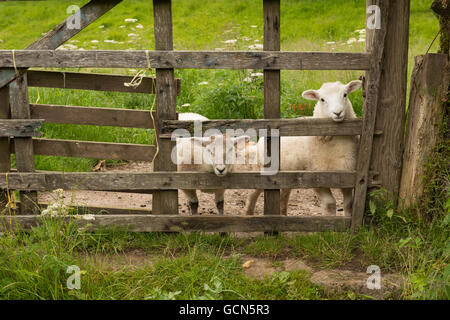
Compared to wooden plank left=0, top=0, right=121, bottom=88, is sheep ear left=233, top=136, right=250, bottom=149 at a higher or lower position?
lower

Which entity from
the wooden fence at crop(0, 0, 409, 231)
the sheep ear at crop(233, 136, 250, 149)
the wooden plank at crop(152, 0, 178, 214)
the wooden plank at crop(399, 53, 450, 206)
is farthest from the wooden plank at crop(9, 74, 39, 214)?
the wooden plank at crop(399, 53, 450, 206)

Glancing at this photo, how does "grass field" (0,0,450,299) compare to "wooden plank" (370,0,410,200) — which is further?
"wooden plank" (370,0,410,200)

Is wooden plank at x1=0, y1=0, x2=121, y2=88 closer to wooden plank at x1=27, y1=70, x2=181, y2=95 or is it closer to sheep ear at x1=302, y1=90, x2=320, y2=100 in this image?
wooden plank at x1=27, y1=70, x2=181, y2=95

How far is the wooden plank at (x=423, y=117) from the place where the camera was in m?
4.41

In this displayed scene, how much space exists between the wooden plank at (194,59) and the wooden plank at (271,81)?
100 millimetres

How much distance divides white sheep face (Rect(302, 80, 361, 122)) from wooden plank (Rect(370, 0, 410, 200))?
34cm

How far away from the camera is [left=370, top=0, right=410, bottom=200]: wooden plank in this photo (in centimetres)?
439

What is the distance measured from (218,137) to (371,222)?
1.78 m

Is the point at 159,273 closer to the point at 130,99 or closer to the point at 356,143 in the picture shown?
the point at 356,143

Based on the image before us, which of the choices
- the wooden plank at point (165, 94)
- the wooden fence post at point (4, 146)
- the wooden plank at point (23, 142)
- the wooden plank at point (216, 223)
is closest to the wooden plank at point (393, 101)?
the wooden plank at point (216, 223)

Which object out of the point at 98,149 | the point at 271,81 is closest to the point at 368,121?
the point at 271,81

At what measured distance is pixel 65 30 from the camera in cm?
431

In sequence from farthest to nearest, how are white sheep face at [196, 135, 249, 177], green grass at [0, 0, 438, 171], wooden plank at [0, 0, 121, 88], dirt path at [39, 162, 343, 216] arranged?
green grass at [0, 0, 438, 171], dirt path at [39, 162, 343, 216], white sheep face at [196, 135, 249, 177], wooden plank at [0, 0, 121, 88]

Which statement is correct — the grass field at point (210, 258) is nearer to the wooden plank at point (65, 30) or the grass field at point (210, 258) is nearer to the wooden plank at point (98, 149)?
the wooden plank at point (98, 149)
